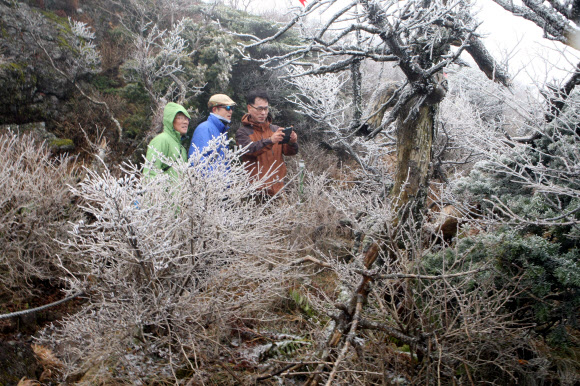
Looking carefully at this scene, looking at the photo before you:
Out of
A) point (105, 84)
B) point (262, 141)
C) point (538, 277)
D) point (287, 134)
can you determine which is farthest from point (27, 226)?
point (105, 84)

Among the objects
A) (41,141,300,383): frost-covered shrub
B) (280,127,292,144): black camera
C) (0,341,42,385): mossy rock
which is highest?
(280,127,292,144): black camera

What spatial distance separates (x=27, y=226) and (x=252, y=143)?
256cm

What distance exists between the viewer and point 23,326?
11.6 ft

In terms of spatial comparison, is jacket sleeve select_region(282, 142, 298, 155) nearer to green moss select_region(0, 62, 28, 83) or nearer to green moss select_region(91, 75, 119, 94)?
green moss select_region(91, 75, 119, 94)

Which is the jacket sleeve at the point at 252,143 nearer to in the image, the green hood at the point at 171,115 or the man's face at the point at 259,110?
the man's face at the point at 259,110

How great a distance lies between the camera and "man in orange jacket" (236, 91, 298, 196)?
4.54 m

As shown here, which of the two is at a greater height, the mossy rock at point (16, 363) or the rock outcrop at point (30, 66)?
the rock outcrop at point (30, 66)

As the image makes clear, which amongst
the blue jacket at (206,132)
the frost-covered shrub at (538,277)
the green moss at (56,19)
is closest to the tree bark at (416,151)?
the frost-covered shrub at (538,277)

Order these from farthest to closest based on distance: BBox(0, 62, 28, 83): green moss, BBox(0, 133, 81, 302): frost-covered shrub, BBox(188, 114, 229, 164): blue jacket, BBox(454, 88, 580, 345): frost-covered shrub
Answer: BBox(0, 62, 28, 83): green moss, BBox(188, 114, 229, 164): blue jacket, BBox(0, 133, 81, 302): frost-covered shrub, BBox(454, 88, 580, 345): frost-covered shrub

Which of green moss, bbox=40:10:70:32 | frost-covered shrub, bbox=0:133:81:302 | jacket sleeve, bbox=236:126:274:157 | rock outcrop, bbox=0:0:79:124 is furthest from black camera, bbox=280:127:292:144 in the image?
green moss, bbox=40:10:70:32

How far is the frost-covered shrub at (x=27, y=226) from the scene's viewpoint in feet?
11.7

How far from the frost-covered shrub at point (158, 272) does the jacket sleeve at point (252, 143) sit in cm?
159

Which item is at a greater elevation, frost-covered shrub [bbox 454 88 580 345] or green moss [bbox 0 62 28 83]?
frost-covered shrub [bbox 454 88 580 345]

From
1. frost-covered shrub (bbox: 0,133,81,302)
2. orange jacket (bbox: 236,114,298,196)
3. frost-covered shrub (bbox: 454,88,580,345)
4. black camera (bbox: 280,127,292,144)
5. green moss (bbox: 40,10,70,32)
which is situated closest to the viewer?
frost-covered shrub (bbox: 454,88,580,345)
